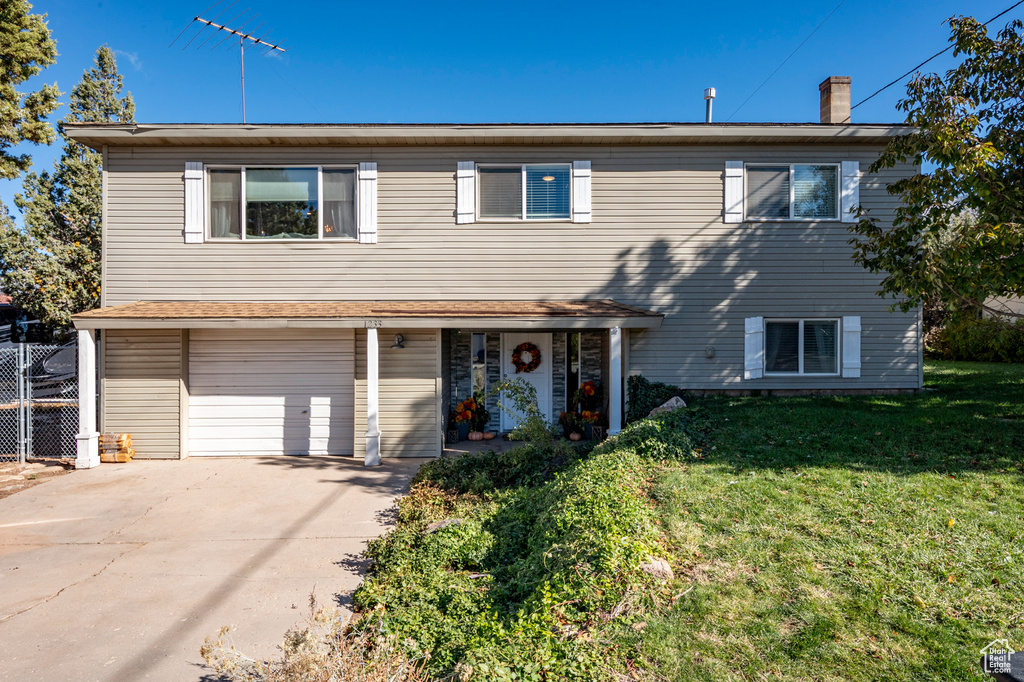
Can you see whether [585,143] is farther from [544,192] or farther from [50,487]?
[50,487]

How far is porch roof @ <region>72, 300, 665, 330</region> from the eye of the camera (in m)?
8.13

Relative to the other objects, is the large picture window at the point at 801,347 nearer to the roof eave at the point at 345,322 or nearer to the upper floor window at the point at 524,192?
the roof eave at the point at 345,322

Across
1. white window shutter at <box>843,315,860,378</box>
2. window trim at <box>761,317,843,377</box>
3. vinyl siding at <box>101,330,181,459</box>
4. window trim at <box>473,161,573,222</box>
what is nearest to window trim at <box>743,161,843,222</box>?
window trim at <box>761,317,843,377</box>

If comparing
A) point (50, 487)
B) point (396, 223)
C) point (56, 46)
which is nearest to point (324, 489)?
point (50, 487)

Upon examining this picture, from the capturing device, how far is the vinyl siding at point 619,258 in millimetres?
9336

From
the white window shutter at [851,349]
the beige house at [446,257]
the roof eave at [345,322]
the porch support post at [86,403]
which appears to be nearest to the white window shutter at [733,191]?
the beige house at [446,257]

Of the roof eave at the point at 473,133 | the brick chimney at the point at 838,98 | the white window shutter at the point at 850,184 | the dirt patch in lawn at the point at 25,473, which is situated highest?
the brick chimney at the point at 838,98

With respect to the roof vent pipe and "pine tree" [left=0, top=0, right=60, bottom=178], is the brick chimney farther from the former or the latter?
"pine tree" [left=0, top=0, right=60, bottom=178]

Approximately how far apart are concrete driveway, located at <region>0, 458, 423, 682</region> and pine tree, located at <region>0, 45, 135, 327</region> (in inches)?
338

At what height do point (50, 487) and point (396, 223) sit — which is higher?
point (396, 223)

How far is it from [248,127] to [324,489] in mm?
6168

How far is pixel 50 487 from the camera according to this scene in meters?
7.48

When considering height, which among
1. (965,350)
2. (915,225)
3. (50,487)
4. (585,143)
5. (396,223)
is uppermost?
(585,143)

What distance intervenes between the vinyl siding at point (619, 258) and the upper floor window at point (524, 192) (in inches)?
7.9
